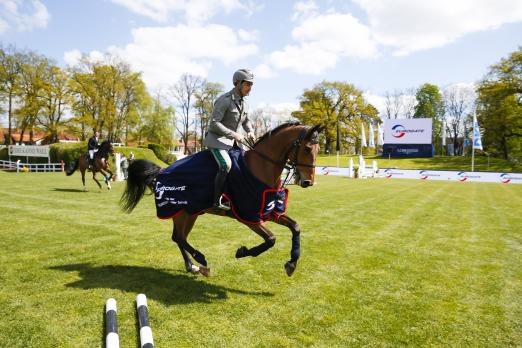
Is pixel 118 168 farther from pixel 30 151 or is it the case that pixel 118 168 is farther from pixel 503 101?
pixel 503 101

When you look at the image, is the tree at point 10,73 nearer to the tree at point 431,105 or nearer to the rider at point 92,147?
the rider at point 92,147

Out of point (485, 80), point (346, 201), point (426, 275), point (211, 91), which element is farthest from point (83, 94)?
point (485, 80)

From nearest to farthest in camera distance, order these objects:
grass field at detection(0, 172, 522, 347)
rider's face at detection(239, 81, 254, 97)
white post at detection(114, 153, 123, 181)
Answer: grass field at detection(0, 172, 522, 347) → rider's face at detection(239, 81, 254, 97) → white post at detection(114, 153, 123, 181)

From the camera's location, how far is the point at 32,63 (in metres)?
48.1

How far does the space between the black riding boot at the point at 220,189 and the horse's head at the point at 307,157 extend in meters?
1.14

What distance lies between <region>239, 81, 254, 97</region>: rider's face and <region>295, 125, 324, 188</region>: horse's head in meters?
1.25

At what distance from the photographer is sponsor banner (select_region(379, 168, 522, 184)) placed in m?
32.0

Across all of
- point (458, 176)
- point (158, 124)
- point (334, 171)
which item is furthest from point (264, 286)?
point (158, 124)

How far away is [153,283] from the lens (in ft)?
17.1

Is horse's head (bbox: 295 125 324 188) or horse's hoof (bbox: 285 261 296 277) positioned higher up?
horse's head (bbox: 295 125 324 188)

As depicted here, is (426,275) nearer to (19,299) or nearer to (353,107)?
(19,299)

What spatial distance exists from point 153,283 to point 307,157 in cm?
302

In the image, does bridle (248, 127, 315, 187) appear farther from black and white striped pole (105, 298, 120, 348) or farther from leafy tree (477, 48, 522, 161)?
leafy tree (477, 48, 522, 161)

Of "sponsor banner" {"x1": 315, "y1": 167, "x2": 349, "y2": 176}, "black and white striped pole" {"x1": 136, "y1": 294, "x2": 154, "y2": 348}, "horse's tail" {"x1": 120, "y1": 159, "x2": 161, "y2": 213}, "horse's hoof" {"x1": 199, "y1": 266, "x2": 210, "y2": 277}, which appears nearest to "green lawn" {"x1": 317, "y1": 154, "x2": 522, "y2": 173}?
"sponsor banner" {"x1": 315, "y1": 167, "x2": 349, "y2": 176}
